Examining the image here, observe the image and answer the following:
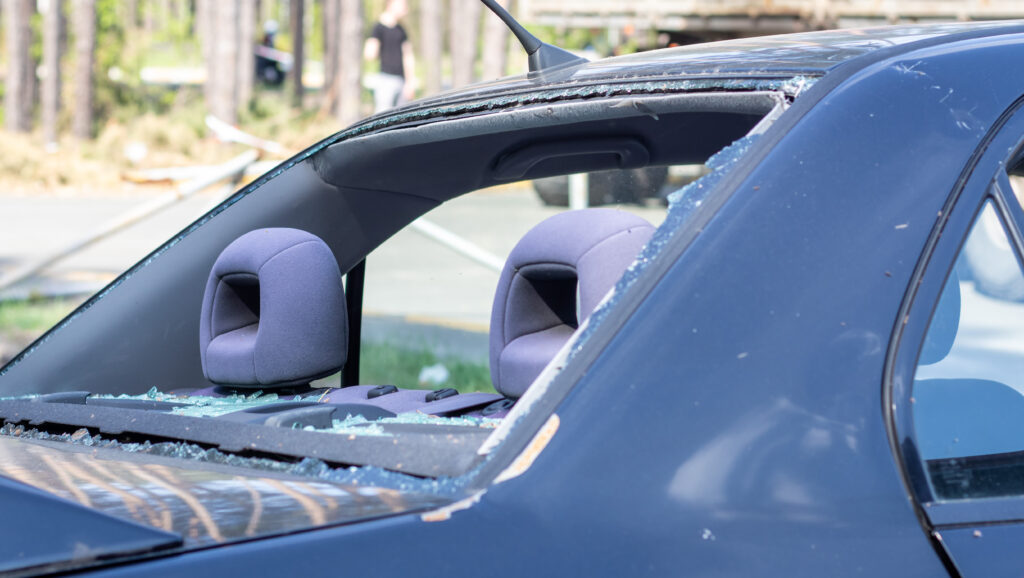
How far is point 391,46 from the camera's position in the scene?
1406cm

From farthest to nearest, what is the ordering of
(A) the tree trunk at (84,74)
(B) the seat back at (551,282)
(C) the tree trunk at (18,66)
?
1. (A) the tree trunk at (84,74)
2. (C) the tree trunk at (18,66)
3. (B) the seat back at (551,282)

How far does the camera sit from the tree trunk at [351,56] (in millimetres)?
25609

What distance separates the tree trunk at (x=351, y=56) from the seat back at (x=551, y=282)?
23.6 meters

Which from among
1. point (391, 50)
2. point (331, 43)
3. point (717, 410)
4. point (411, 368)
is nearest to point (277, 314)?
point (717, 410)

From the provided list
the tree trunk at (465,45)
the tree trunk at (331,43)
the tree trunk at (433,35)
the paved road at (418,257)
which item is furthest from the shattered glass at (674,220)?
the tree trunk at (331,43)

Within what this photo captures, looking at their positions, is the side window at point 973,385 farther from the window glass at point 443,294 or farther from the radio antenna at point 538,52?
the window glass at point 443,294

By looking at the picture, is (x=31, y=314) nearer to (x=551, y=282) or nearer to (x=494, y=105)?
(x=494, y=105)

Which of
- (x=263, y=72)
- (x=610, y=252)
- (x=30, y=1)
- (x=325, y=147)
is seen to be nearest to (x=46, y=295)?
(x=325, y=147)

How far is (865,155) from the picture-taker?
160cm

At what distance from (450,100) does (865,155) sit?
1101 mm

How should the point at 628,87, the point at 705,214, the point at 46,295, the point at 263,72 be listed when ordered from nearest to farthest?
the point at 705,214 < the point at 628,87 < the point at 46,295 < the point at 263,72

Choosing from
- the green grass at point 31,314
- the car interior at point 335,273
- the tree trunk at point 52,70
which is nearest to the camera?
the car interior at point 335,273

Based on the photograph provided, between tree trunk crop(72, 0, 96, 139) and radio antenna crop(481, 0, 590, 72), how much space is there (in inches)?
1066

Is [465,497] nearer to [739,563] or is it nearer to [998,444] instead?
[739,563]
